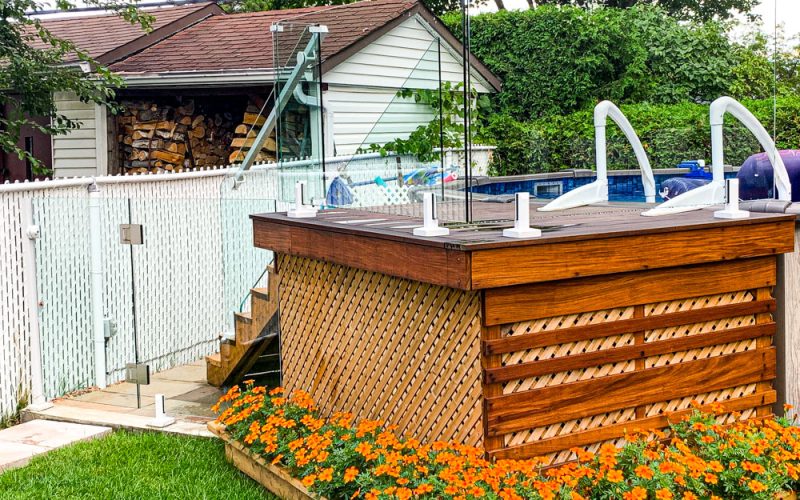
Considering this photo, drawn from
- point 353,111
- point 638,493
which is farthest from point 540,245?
point 353,111

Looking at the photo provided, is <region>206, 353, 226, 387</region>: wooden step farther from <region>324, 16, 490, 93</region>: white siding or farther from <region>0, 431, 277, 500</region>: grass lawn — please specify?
<region>324, 16, 490, 93</region>: white siding

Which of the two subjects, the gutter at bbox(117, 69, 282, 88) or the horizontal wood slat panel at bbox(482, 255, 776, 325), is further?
the gutter at bbox(117, 69, 282, 88)

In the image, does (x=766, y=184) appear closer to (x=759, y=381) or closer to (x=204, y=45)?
(x=759, y=381)

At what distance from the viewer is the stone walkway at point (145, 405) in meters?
6.83

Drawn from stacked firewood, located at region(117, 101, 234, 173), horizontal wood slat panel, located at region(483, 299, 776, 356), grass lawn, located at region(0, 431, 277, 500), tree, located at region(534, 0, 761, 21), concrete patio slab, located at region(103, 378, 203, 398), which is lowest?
grass lawn, located at region(0, 431, 277, 500)

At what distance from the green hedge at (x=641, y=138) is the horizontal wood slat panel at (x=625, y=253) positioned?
2.39 metres

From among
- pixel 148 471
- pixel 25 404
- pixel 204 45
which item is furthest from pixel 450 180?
pixel 204 45

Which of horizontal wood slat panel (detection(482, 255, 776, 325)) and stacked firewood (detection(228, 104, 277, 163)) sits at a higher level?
stacked firewood (detection(228, 104, 277, 163))

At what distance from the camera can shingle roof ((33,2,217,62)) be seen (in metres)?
14.3

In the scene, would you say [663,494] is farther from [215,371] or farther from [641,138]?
[641,138]

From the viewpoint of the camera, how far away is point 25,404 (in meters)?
7.38

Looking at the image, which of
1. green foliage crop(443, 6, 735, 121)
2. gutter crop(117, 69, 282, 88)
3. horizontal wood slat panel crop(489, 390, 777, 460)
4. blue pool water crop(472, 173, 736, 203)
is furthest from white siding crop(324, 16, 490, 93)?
horizontal wood slat panel crop(489, 390, 777, 460)

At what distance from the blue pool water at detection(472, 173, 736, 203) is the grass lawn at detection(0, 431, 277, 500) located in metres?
3.87

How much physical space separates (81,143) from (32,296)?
6.67 meters
